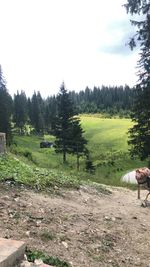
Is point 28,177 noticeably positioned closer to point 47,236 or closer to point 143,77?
point 47,236

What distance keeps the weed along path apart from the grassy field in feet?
41.2

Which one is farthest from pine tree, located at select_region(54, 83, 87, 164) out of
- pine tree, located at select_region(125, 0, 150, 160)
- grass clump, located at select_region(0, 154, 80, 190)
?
grass clump, located at select_region(0, 154, 80, 190)

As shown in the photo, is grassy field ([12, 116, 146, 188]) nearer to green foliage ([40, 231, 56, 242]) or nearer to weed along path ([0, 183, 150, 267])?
weed along path ([0, 183, 150, 267])

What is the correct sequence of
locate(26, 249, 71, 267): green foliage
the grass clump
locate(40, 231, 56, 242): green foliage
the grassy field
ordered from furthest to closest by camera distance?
the grassy field < the grass clump < locate(40, 231, 56, 242): green foliage < locate(26, 249, 71, 267): green foliage

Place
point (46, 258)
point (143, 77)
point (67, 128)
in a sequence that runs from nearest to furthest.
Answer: point (46, 258) → point (143, 77) → point (67, 128)

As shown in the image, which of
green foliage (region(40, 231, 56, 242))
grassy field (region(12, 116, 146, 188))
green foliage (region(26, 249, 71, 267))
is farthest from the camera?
grassy field (region(12, 116, 146, 188))

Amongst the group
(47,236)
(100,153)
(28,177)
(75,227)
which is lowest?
(100,153)

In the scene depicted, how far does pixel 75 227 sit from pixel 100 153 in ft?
264

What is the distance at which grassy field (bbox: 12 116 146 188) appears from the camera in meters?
36.3

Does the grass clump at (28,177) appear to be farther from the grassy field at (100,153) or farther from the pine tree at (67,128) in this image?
the pine tree at (67,128)

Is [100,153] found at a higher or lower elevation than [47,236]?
lower

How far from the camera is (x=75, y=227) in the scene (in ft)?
36.5

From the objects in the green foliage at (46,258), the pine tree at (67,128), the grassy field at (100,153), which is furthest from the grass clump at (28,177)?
the pine tree at (67,128)

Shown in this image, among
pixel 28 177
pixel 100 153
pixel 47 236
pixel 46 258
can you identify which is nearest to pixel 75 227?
pixel 47 236
